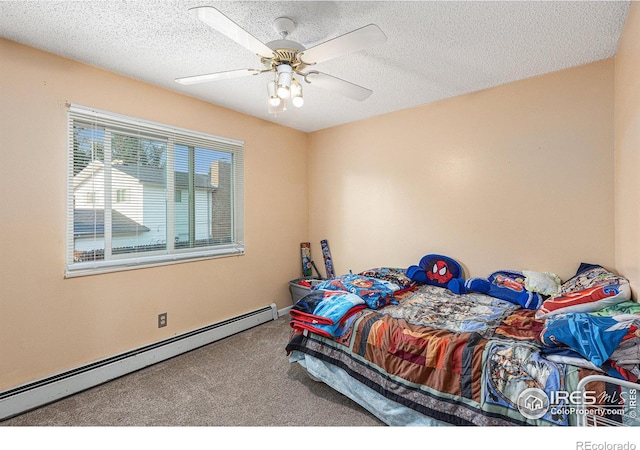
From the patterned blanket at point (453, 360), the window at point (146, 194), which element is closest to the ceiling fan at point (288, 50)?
the window at point (146, 194)

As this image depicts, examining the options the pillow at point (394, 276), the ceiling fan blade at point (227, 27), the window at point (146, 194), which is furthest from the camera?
the pillow at point (394, 276)

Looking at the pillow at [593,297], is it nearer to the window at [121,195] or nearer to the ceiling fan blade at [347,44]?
the ceiling fan blade at [347,44]

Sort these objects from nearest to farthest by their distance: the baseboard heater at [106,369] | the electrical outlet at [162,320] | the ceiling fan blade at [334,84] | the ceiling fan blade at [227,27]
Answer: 1. the ceiling fan blade at [227,27]
2. the ceiling fan blade at [334,84]
3. the baseboard heater at [106,369]
4. the electrical outlet at [162,320]

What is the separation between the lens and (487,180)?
2.89 m

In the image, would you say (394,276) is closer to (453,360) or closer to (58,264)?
(453,360)

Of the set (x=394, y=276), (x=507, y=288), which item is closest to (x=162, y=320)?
(x=394, y=276)

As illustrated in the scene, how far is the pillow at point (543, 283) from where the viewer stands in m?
2.37

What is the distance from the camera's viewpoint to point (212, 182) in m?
3.25

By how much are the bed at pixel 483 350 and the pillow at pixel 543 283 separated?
2 centimetres

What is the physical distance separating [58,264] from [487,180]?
369 cm

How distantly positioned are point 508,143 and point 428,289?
156cm

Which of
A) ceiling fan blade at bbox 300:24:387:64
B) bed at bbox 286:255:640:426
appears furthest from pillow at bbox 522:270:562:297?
ceiling fan blade at bbox 300:24:387:64
